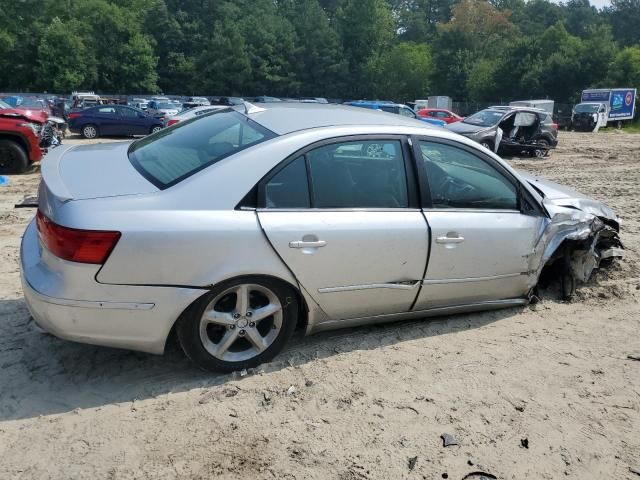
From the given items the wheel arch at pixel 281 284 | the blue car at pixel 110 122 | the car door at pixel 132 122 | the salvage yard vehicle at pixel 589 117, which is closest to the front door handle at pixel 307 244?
the wheel arch at pixel 281 284

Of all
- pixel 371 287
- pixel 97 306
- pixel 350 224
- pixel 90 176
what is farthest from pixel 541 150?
pixel 97 306

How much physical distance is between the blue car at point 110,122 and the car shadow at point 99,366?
61.1ft

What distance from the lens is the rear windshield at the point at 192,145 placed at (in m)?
3.37

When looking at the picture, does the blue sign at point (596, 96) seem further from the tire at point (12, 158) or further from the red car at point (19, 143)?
the tire at point (12, 158)

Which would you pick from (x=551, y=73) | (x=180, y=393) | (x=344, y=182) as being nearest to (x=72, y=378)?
(x=180, y=393)

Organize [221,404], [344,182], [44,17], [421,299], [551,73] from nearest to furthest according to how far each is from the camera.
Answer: [221,404] → [344,182] → [421,299] → [551,73] → [44,17]

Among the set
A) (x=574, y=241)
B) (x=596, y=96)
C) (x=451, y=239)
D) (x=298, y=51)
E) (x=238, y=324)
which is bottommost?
(x=238, y=324)

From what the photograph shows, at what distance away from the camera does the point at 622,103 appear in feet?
136

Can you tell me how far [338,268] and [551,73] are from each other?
60.2m

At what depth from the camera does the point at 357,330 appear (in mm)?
4105

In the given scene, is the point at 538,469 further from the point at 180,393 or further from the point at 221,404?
the point at 180,393

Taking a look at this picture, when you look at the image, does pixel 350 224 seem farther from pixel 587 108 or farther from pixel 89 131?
pixel 587 108

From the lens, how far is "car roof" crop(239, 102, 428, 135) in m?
3.63

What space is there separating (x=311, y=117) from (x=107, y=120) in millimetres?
19529
